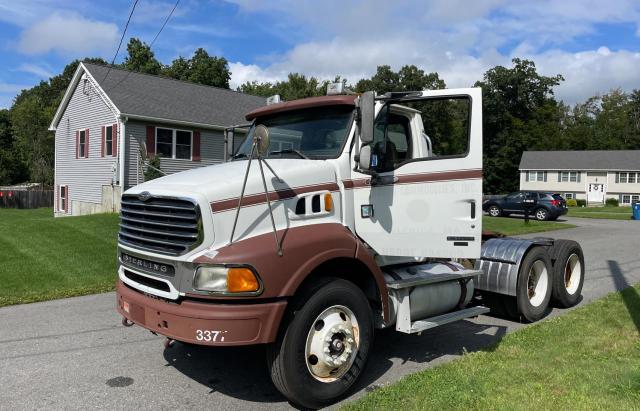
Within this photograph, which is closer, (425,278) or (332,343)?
(332,343)

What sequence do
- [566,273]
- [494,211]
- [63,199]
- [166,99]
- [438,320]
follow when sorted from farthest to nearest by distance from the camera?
[494,211] < [63,199] < [166,99] < [566,273] < [438,320]

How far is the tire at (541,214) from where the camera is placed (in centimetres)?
2819

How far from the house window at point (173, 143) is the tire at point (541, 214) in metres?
18.2

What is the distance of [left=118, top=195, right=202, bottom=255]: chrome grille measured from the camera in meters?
3.98

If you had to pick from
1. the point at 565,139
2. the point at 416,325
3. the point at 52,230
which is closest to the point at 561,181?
the point at 565,139

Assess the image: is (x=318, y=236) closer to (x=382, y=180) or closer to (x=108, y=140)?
(x=382, y=180)

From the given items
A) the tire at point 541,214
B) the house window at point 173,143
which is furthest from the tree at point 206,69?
the tire at point 541,214

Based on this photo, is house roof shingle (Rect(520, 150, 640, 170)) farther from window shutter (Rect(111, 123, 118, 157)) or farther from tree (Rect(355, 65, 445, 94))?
window shutter (Rect(111, 123, 118, 157))

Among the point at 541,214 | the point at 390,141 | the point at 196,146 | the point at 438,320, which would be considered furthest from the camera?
the point at 541,214

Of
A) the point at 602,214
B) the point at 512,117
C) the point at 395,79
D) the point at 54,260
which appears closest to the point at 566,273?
the point at 54,260

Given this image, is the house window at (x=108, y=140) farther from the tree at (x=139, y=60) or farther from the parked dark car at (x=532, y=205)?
the tree at (x=139, y=60)

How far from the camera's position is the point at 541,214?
28.4 m

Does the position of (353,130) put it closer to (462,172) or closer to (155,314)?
(462,172)

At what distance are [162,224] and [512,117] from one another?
72.3 m
